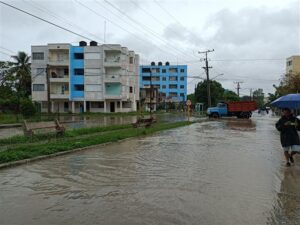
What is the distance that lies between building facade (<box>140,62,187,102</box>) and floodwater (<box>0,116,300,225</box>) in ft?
367

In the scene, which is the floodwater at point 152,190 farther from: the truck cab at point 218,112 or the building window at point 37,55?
the building window at point 37,55

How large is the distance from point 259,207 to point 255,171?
11.8ft

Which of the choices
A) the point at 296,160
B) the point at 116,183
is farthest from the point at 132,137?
the point at 116,183

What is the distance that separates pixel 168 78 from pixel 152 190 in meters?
118

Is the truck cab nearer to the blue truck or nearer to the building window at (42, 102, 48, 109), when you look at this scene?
the blue truck

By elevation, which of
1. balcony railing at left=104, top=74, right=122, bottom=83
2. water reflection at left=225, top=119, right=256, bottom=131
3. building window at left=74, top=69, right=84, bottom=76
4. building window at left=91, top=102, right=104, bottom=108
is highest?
building window at left=74, top=69, right=84, bottom=76

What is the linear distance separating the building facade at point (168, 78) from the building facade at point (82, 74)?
49336 millimetres

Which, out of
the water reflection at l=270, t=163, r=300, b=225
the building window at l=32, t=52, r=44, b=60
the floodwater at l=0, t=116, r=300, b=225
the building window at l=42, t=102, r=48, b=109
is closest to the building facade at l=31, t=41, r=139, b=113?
the building window at l=32, t=52, r=44, b=60

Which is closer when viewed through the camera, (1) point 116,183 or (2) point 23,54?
(1) point 116,183

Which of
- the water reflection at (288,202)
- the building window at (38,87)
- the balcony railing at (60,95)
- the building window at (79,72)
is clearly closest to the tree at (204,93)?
the building window at (79,72)

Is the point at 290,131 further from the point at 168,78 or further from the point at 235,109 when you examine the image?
the point at 168,78

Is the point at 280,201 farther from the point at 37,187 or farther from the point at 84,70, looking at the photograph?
the point at 84,70

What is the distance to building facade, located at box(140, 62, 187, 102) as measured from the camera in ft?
407

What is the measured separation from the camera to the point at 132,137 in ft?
65.5
